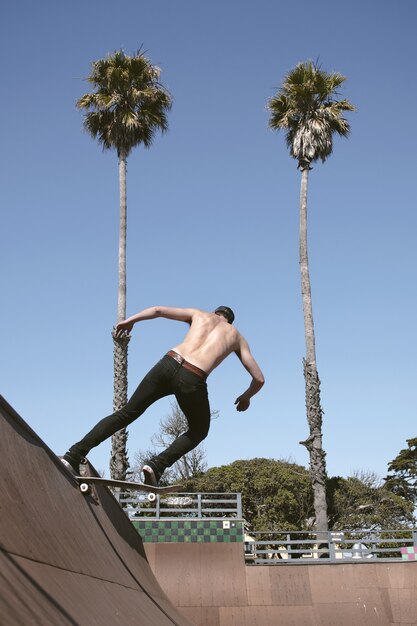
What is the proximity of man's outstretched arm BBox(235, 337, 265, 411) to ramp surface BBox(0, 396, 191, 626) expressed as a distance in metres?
1.32

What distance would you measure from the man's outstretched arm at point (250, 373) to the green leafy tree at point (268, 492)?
23986 millimetres

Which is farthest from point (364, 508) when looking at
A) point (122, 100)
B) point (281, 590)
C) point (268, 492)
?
point (122, 100)

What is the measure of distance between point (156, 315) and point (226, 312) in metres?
0.63

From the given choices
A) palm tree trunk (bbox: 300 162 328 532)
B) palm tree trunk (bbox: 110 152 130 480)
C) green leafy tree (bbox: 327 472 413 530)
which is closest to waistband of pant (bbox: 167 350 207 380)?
palm tree trunk (bbox: 110 152 130 480)

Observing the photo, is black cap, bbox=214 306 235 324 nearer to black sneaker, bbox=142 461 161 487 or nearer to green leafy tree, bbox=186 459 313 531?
black sneaker, bbox=142 461 161 487

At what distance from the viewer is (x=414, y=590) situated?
14562 millimetres

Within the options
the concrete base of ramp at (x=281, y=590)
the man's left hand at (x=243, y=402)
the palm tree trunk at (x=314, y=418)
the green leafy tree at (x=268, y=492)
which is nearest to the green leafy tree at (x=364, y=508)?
the green leafy tree at (x=268, y=492)

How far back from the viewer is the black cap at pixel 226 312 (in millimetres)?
5083

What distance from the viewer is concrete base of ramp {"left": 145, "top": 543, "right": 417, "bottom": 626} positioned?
13.9m

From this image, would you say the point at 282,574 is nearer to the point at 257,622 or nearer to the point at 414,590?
the point at 257,622

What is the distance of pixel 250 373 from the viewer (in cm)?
502

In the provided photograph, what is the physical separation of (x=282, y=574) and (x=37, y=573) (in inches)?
532

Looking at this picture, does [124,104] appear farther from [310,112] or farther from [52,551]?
[52,551]

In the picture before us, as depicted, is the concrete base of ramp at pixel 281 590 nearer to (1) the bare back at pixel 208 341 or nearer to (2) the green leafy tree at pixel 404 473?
(1) the bare back at pixel 208 341
